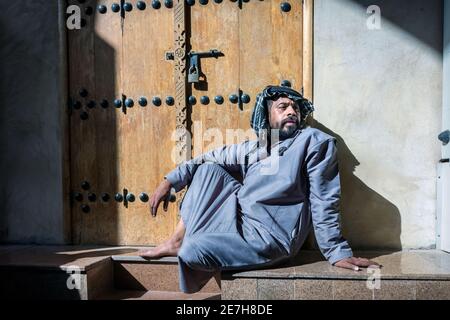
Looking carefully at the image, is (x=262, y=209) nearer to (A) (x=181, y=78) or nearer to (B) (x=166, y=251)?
(B) (x=166, y=251)

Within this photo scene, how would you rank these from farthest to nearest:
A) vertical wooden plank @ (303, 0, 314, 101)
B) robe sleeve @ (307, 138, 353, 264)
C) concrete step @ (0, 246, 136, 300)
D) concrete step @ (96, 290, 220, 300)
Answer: vertical wooden plank @ (303, 0, 314, 101) < concrete step @ (96, 290, 220, 300) < concrete step @ (0, 246, 136, 300) < robe sleeve @ (307, 138, 353, 264)

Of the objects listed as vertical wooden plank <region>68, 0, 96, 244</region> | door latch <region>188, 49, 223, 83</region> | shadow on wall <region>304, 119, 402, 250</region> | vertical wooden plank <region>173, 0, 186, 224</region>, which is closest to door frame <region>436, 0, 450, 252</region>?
shadow on wall <region>304, 119, 402, 250</region>

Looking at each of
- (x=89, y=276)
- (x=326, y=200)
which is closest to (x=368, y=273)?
(x=326, y=200)

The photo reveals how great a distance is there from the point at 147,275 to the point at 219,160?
2.75ft

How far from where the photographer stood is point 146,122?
111 inches

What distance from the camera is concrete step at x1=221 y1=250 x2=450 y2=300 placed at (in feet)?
6.55

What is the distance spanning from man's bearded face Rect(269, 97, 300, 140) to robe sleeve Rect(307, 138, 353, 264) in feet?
0.64

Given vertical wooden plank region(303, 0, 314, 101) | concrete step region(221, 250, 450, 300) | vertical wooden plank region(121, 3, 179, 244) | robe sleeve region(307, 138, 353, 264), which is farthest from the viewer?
vertical wooden plank region(121, 3, 179, 244)


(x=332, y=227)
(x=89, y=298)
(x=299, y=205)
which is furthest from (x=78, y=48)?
(x=332, y=227)

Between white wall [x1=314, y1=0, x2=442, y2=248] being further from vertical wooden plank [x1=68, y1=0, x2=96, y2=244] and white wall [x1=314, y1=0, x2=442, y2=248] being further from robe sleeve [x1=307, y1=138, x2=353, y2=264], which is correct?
vertical wooden plank [x1=68, y1=0, x2=96, y2=244]

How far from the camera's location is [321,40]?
2.56 metres
